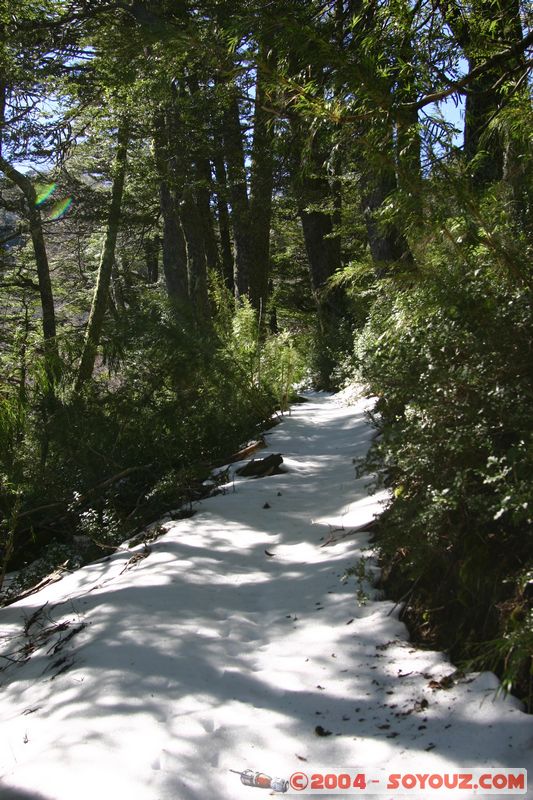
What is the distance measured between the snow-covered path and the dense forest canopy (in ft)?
0.82

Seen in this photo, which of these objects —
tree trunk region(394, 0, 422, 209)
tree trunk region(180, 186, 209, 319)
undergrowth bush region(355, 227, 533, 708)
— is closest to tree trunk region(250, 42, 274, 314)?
tree trunk region(180, 186, 209, 319)

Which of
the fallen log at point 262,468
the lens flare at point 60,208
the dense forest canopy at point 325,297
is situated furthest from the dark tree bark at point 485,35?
the lens flare at point 60,208

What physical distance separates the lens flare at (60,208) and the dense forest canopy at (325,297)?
125cm

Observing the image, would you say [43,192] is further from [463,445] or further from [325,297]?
[463,445]

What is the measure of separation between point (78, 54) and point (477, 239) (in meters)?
10.1

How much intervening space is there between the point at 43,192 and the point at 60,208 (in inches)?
42.4

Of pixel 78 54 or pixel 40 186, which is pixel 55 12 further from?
pixel 40 186

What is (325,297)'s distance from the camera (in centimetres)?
694

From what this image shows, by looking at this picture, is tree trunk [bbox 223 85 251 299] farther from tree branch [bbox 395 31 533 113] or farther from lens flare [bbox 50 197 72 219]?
tree branch [bbox 395 31 533 113]

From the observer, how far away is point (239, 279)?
13.7 metres

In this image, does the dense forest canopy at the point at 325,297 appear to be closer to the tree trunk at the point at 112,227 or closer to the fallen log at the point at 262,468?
the tree trunk at the point at 112,227

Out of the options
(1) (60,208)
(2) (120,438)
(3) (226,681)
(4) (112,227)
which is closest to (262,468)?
(2) (120,438)

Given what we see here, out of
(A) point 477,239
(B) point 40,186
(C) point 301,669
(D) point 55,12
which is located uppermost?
(D) point 55,12

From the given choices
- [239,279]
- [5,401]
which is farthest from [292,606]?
[239,279]
